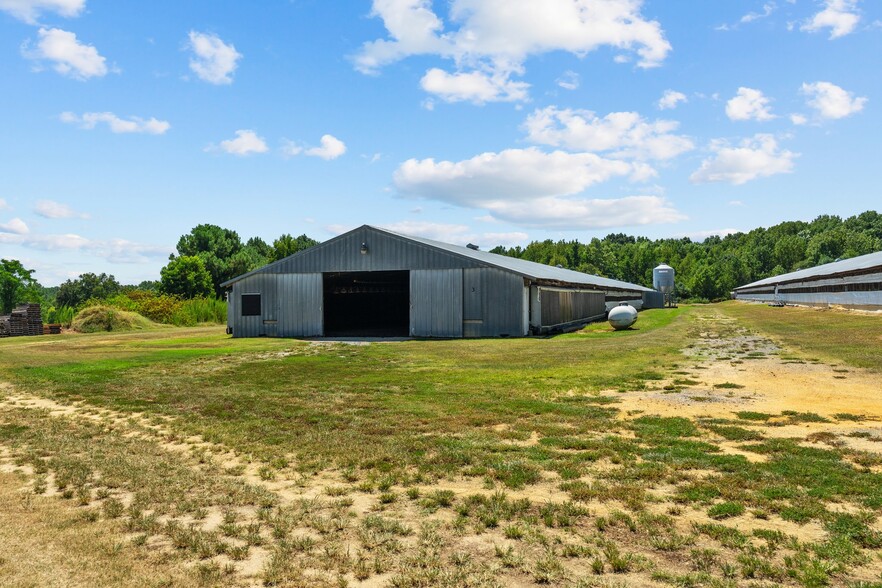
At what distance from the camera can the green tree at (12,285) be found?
64.9 meters

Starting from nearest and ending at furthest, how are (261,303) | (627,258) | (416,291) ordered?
(416,291) < (261,303) < (627,258)

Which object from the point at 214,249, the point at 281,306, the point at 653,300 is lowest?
the point at 653,300

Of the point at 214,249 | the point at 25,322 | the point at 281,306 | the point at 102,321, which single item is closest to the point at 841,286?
the point at 281,306

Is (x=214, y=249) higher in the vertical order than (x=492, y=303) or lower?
higher

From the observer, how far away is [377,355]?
22.4 meters

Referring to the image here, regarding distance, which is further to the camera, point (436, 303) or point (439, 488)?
point (436, 303)

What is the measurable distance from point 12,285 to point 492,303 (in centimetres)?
6383

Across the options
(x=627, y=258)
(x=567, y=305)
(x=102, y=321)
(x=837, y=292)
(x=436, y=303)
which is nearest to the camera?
(x=436, y=303)

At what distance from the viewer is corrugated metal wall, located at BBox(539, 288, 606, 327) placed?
1355 inches

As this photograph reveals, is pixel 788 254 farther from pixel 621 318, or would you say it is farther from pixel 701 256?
pixel 621 318

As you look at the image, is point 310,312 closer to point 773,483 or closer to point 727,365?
point 727,365

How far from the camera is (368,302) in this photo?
49.1m

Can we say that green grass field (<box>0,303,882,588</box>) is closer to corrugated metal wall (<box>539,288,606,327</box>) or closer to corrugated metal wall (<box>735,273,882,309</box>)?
corrugated metal wall (<box>539,288,606,327</box>)

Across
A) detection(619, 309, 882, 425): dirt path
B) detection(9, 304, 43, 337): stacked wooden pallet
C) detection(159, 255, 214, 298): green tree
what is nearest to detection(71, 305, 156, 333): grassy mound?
detection(9, 304, 43, 337): stacked wooden pallet
